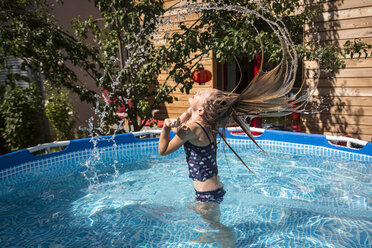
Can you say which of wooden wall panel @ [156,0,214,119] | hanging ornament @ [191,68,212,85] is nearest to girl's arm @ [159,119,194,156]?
hanging ornament @ [191,68,212,85]

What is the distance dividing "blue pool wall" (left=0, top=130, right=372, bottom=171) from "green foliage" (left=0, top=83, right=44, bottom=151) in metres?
1.41

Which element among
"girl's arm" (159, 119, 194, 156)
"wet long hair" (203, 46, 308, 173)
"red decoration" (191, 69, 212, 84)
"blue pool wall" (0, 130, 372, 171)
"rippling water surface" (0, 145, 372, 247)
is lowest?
"rippling water surface" (0, 145, 372, 247)

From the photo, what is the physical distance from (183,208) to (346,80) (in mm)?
4802

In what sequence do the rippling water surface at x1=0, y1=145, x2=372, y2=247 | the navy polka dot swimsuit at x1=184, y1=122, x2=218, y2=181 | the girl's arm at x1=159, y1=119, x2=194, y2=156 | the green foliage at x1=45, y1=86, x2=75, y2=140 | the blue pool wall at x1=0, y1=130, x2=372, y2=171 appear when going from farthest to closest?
the green foliage at x1=45, y1=86, x2=75, y2=140
the blue pool wall at x1=0, y1=130, x2=372, y2=171
the rippling water surface at x1=0, y1=145, x2=372, y2=247
the navy polka dot swimsuit at x1=184, y1=122, x2=218, y2=181
the girl's arm at x1=159, y1=119, x2=194, y2=156

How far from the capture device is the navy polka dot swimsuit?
107 inches

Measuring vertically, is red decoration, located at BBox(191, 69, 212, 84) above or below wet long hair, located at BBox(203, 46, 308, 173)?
above

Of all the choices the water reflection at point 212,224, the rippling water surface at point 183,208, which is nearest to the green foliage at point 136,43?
the rippling water surface at point 183,208

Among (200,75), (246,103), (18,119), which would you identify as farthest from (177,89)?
(246,103)

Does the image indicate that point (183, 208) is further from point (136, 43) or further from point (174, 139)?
point (136, 43)

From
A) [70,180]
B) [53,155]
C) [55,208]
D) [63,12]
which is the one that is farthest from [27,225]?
[63,12]

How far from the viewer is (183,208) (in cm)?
346

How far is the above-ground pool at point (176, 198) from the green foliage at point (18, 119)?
1419 millimetres

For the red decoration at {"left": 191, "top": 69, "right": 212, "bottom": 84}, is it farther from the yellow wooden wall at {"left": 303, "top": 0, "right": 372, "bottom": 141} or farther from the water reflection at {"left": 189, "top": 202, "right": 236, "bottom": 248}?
the water reflection at {"left": 189, "top": 202, "right": 236, "bottom": 248}

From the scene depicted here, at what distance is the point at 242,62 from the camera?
27.9 ft
